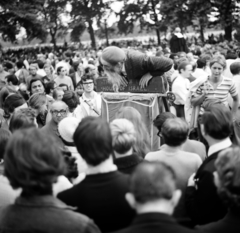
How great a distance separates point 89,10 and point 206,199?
4449cm

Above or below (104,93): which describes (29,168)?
above

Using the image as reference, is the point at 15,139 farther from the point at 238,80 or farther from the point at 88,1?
the point at 88,1

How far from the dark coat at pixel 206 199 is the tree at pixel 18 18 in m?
25.0

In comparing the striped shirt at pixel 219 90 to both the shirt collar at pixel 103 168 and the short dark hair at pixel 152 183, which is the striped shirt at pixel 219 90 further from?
the short dark hair at pixel 152 183

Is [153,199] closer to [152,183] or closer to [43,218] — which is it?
[152,183]

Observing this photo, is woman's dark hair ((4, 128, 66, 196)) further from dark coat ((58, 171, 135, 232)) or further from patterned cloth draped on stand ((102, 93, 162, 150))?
patterned cloth draped on stand ((102, 93, 162, 150))

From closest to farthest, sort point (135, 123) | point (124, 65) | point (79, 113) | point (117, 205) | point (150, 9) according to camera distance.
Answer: point (117, 205) < point (135, 123) < point (124, 65) < point (79, 113) < point (150, 9)

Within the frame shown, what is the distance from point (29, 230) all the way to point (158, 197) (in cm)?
70

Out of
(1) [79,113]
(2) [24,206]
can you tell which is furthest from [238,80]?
(2) [24,206]

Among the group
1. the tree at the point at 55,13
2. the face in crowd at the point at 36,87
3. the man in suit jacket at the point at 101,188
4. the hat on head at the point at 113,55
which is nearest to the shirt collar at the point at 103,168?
the man in suit jacket at the point at 101,188

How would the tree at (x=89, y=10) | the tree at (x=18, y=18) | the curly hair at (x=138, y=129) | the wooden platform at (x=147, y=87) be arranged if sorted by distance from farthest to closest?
the tree at (x=89, y=10) → the tree at (x=18, y=18) → the wooden platform at (x=147, y=87) → the curly hair at (x=138, y=129)

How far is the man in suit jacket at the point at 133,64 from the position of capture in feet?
16.2

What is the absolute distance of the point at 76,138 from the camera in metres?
2.72

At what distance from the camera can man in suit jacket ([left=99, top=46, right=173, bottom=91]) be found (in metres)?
4.94
